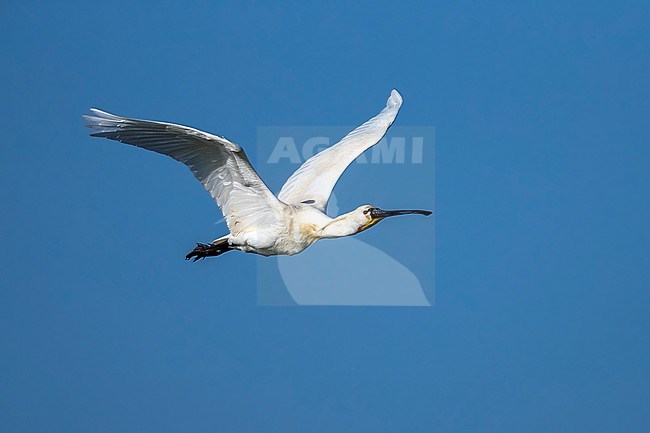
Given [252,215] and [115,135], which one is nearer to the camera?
[115,135]

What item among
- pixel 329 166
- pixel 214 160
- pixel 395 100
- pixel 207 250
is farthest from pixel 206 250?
pixel 395 100

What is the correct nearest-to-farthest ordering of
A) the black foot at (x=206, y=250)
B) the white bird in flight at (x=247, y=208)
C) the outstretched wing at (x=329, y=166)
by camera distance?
the white bird in flight at (x=247, y=208)
the black foot at (x=206, y=250)
the outstretched wing at (x=329, y=166)

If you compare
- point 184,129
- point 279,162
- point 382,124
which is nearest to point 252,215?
point 184,129

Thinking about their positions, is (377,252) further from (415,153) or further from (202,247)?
(202,247)

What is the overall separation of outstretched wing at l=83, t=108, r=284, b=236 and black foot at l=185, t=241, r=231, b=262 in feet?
0.25

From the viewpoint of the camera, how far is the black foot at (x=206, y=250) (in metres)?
4.15

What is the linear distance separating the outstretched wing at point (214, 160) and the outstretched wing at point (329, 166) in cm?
35

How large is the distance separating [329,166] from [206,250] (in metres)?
0.72

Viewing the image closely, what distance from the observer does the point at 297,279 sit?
6184 mm

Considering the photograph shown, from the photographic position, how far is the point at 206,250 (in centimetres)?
416

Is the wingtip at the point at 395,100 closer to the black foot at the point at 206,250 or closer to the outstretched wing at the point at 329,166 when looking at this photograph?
the outstretched wing at the point at 329,166

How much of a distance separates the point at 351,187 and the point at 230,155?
2.20 meters

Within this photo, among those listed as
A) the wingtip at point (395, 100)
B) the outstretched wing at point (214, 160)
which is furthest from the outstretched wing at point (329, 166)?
the outstretched wing at point (214, 160)

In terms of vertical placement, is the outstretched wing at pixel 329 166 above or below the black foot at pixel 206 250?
above
